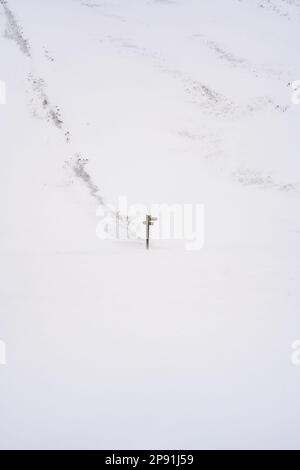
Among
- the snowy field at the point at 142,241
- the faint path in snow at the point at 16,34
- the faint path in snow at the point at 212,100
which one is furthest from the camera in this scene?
the faint path in snow at the point at 16,34

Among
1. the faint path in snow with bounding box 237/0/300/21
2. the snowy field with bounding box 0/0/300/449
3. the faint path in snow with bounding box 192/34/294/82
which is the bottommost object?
the snowy field with bounding box 0/0/300/449

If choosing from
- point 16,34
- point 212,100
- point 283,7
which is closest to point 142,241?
point 212,100

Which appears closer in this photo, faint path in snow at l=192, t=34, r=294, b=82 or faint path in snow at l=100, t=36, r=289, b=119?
faint path in snow at l=100, t=36, r=289, b=119

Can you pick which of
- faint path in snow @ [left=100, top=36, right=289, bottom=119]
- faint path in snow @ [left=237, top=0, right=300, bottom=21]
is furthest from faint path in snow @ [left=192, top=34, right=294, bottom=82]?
faint path in snow @ [left=237, top=0, right=300, bottom=21]

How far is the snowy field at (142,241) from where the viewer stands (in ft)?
18.5

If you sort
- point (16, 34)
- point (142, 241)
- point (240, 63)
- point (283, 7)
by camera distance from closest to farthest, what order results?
point (142, 241)
point (16, 34)
point (240, 63)
point (283, 7)

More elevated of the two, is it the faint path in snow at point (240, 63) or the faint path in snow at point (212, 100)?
the faint path in snow at point (240, 63)

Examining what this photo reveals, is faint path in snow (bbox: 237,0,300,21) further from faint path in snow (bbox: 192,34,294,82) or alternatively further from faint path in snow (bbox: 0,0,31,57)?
faint path in snow (bbox: 0,0,31,57)

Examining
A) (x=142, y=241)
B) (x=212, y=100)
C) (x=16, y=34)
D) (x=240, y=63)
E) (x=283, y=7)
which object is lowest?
(x=142, y=241)

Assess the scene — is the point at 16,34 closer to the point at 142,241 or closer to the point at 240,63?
the point at 240,63

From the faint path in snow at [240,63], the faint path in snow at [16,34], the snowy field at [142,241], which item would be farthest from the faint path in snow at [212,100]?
the faint path in snow at [16,34]

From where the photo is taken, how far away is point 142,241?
38.9ft

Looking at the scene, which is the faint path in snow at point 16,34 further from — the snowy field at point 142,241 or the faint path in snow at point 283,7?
the faint path in snow at point 283,7

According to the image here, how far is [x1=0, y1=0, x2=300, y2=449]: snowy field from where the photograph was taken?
5652 mm
